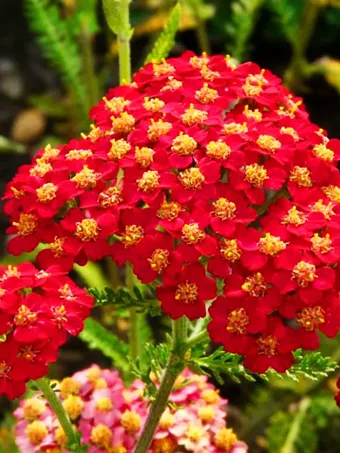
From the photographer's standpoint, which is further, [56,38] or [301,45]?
[301,45]

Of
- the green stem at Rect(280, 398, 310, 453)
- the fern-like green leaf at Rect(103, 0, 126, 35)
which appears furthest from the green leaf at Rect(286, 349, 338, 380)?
the green stem at Rect(280, 398, 310, 453)

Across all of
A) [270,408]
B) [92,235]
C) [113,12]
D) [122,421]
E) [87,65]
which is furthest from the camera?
[87,65]

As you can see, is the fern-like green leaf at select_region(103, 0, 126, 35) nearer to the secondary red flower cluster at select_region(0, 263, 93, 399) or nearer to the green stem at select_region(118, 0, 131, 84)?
the green stem at select_region(118, 0, 131, 84)

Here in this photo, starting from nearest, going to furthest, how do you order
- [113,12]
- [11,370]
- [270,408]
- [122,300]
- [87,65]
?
[11,370] → [122,300] → [113,12] → [270,408] → [87,65]

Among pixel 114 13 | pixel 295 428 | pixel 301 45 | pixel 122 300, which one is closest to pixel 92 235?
pixel 122 300

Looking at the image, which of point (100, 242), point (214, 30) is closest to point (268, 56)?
point (214, 30)

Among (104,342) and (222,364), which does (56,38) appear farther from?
(222,364)
